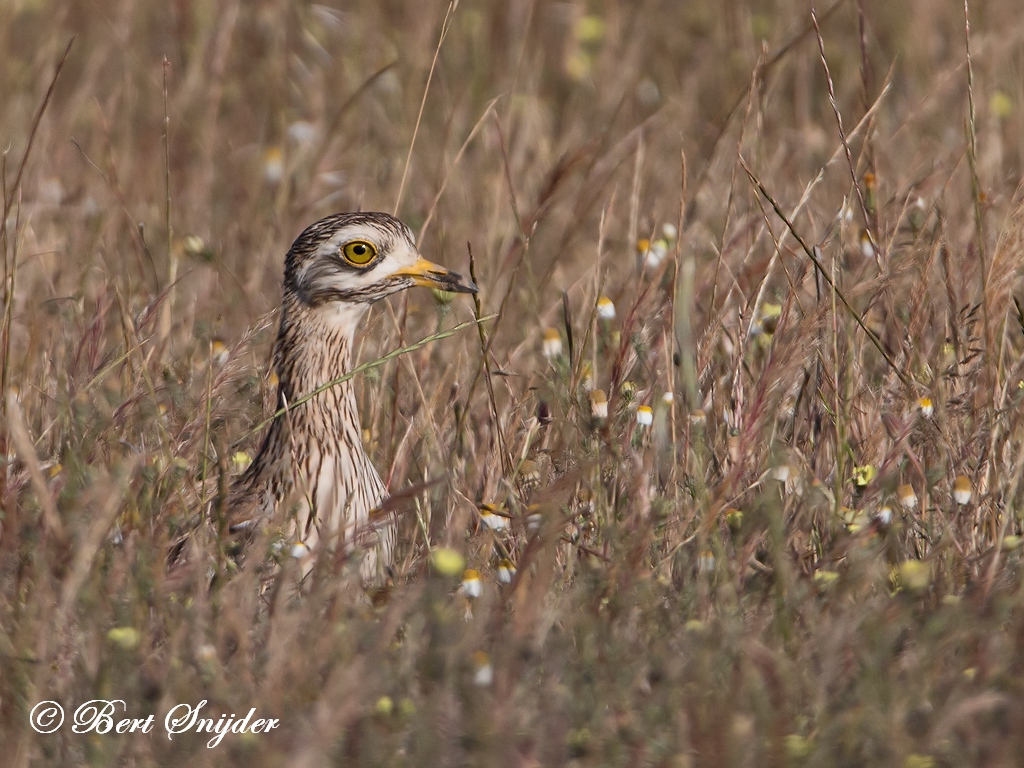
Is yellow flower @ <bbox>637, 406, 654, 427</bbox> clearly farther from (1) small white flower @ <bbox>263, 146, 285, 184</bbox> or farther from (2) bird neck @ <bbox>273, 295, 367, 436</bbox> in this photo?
(1) small white flower @ <bbox>263, 146, 285, 184</bbox>

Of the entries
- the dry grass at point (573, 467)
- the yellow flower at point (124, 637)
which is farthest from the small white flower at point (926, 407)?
the yellow flower at point (124, 637)

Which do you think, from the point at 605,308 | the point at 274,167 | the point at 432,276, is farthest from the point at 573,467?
the point at 274,167

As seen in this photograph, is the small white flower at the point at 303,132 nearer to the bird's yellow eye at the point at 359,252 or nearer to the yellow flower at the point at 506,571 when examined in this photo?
the bird's yellow eye at the point at 359,252

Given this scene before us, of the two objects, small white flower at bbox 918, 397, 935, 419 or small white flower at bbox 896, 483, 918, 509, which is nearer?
small white flower at bbox 896, 483, 918, 509

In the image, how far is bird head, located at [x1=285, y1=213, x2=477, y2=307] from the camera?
445 centimetres

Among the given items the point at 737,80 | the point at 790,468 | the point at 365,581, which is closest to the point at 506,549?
the point at 365,581

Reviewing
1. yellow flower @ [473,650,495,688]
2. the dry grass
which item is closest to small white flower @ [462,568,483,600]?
the dry grass

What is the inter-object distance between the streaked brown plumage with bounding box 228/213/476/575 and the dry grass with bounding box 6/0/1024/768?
0.50ft

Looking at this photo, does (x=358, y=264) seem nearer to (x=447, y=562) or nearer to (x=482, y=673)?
(x=447, y=562)

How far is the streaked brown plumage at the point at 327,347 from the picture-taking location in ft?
14.1

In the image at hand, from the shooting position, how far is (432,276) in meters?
4.51

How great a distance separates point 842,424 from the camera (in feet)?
13.1

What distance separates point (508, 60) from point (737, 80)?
4.20 feet

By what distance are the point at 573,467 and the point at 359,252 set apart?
37.6 inches
